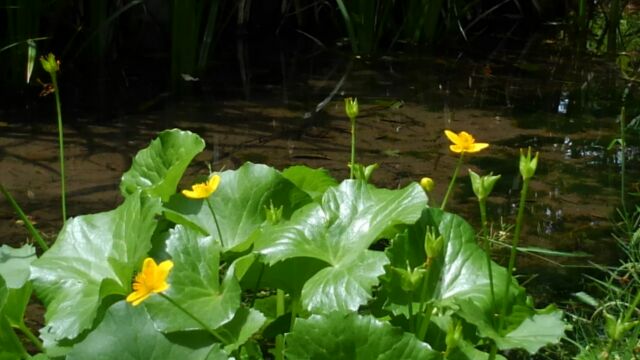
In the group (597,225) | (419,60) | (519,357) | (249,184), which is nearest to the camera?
(249,184)

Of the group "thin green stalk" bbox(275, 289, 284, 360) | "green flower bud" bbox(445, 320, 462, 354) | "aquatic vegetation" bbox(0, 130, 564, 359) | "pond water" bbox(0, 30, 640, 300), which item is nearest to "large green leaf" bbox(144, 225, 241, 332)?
"aquatic vegetation" bbox(0, 130, 564, 359)

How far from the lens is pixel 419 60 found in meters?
4.40

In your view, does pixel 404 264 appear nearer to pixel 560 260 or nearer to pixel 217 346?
pixel 217 346

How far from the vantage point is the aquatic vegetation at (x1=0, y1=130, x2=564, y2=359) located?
121cm

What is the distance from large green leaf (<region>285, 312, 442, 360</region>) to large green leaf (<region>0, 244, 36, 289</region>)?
425 mm

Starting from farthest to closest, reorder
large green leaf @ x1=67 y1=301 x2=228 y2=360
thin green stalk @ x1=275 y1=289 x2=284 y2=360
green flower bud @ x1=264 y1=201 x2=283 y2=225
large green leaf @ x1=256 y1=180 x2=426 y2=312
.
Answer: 1. green flower bud @ x1=264 y1=201 x2=283 y2=225
2. thin green stalk @ x1=275 y1=289 x2=284 y2=360
3. large green leaf @ x1=256 y1=180 x2=426 y2=312
4. large green leaf @ x1=67 y1=301 x2=228 y2=360

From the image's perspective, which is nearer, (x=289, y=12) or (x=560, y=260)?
(x=560, y=260)

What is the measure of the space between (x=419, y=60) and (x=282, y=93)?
925mm

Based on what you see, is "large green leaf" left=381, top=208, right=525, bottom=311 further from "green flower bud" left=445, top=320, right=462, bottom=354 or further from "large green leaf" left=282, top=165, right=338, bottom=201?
"large green leaf" left=282, top=165, right=338, bottom=201

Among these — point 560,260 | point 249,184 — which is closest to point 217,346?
point 249,184

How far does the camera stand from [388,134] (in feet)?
10.3

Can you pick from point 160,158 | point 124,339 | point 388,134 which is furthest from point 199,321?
point 388,134

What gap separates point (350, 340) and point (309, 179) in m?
0.54

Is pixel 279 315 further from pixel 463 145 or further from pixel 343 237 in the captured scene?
pixel 463 145
